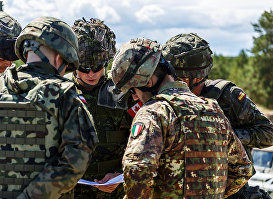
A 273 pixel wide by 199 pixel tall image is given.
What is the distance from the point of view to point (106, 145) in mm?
4336

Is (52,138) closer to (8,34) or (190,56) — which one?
(190,56)

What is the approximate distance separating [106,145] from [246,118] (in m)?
1.40

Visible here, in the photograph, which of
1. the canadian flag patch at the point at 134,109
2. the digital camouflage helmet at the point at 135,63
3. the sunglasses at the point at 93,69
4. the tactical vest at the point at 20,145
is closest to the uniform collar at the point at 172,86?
the digital camouflage helmet at the point at 135,63

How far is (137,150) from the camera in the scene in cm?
281

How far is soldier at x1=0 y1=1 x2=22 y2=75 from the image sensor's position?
15.4ft

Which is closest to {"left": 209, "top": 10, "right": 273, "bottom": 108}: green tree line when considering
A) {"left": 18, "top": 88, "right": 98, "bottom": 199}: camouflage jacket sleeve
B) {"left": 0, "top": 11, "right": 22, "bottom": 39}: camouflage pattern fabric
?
{"left": 0, "top": 11, "right": 22, "bottom": 39}: camouflage pattern fabric

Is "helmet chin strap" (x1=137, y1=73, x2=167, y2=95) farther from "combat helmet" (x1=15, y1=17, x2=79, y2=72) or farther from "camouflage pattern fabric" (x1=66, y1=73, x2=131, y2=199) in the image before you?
"camouflage pattern fabric" (x1=66, y1=73, x2=131, y2=199)

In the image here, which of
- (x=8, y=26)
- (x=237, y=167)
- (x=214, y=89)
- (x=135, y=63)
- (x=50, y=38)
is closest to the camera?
(x=50, y=38)

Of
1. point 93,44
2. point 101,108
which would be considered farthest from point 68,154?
point 93,44

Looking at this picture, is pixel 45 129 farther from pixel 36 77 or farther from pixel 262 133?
pixel 262 133

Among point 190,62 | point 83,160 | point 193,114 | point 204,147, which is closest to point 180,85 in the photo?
point 193,114

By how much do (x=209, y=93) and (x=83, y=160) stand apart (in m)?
1.91

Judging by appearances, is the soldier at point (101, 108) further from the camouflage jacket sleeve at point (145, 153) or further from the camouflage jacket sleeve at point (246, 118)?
the camouflage jacket sleeve at point (145, 153)

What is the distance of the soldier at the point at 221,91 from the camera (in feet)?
14.1
